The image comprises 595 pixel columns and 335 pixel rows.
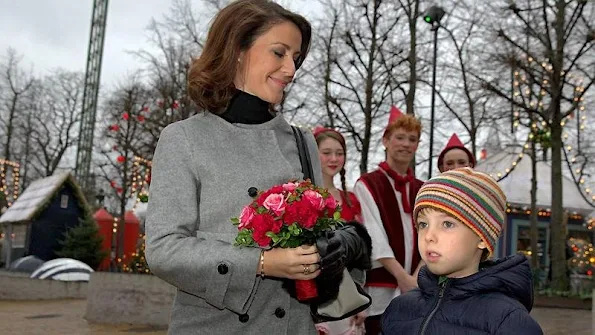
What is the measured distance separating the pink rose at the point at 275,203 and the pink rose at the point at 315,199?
3.0 inches

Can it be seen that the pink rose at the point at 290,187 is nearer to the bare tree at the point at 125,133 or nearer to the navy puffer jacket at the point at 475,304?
the navy puffer jacket at the point at 475,304

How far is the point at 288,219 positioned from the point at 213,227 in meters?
0.33

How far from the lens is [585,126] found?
25.2 metres

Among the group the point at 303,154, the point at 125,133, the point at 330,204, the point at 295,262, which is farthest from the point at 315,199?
the point at 125,133

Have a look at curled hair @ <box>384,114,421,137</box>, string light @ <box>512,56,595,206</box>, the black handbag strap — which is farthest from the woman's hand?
string light @ <box>512,56,595,206</box>

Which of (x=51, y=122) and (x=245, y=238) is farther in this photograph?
(x=51, y=122)

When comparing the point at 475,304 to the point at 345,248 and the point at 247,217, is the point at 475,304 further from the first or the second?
the point at 247,217

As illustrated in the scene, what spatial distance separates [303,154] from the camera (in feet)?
7.80

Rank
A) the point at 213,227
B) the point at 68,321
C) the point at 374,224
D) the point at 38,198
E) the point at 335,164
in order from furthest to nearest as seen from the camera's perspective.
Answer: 1. the point at 38,198
2. the point at 68,321
3. the point at 335,164
4. the point at 374,224
5. the point at 213,227

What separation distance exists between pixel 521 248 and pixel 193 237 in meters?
28.7

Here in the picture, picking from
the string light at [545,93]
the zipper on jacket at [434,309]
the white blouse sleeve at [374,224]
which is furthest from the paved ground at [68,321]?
the zipper on jacket at [434,309]

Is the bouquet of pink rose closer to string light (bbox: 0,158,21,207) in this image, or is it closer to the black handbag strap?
the black handbag strap

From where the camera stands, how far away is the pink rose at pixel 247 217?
74.2 inches

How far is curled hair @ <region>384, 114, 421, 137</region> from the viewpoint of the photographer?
4270mm
